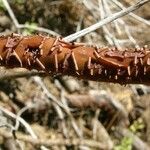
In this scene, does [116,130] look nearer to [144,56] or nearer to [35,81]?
[35,81]

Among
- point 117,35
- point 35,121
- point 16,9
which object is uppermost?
point 16,9

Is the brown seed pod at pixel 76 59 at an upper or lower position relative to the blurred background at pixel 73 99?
upper

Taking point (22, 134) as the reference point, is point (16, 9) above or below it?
above

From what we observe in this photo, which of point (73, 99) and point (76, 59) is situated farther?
point (73, 99)

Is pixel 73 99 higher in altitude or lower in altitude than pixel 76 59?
lower

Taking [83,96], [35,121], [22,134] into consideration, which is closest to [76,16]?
[83,96]
